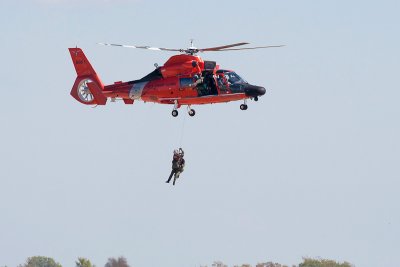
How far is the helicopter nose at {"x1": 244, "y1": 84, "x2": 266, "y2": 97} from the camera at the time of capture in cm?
9319

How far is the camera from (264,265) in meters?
168

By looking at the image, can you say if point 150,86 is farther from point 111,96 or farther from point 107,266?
point 107,266

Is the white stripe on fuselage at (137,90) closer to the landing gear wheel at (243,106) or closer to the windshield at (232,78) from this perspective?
the windshield at (232,78)

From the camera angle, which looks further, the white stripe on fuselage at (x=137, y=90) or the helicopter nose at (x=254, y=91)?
the white stripe on fuselage at (x=137, y=90)

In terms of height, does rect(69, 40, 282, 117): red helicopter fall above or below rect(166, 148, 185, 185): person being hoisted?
above

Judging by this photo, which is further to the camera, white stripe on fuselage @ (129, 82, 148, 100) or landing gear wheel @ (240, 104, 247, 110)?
white stripe on fuselage @ (129, 82, 148, 100)

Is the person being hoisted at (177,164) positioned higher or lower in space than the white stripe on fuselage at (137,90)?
lower

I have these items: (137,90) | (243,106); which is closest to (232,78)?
(243,106)

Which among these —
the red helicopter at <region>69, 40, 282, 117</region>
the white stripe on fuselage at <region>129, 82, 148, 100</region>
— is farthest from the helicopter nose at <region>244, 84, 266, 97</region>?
the white stripe on fuselage at <region>129, 82, 148, 100</region>

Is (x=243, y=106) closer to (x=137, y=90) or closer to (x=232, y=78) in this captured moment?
(x=232, y=78)

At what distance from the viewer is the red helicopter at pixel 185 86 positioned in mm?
93438

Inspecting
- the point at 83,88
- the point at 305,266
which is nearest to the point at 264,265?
the point at 305,266

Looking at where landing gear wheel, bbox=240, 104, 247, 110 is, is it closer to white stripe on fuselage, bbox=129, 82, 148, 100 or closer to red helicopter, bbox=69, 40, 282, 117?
red helicopter, bbox=69, 40, 282, 117

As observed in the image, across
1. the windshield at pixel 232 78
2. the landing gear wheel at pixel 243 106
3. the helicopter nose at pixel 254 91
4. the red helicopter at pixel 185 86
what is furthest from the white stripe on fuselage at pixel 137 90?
the helicopter nose at pixel 254 91
